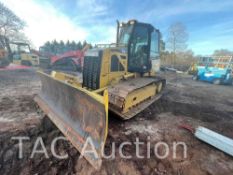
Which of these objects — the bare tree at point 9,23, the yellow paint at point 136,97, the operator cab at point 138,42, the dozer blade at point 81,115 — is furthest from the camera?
the bare tree at point 9,23

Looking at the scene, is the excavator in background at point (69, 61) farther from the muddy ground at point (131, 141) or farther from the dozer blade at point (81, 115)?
the dozer blade at point (81, 115)

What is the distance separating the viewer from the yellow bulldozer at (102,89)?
7.25 ft

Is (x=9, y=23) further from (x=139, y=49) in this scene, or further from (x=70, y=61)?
(x=139, y=49)

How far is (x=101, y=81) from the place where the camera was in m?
3.86

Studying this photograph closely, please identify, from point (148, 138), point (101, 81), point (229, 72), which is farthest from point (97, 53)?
point (229, 72)

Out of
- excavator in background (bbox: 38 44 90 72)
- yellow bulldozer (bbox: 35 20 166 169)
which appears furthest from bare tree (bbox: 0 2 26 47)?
yellow bulldozer (bbox: 35 20 166 169)

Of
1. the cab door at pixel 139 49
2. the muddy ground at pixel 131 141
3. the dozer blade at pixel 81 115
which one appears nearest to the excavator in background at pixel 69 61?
the cab door at pixel 139 49

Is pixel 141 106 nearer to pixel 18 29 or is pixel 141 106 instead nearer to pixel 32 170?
pixel 32 170

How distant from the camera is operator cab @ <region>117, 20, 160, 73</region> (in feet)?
14.1

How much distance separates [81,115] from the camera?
2566mm

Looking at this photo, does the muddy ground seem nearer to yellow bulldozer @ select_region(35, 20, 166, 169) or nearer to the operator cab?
yellow bulldozer @ select_region(35, 20, 166, 169)

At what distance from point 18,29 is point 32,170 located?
33408mm

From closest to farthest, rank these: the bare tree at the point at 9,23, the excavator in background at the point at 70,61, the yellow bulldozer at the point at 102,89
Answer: the yellow bulldozer at the point at 102,89
the excavator in background at the point at 70,61
the bare tree at the point at 9,23

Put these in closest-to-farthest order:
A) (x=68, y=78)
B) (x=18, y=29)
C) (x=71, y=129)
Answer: (x=71, y=129) → (x=68, y=78) → (x=18, y=29)
